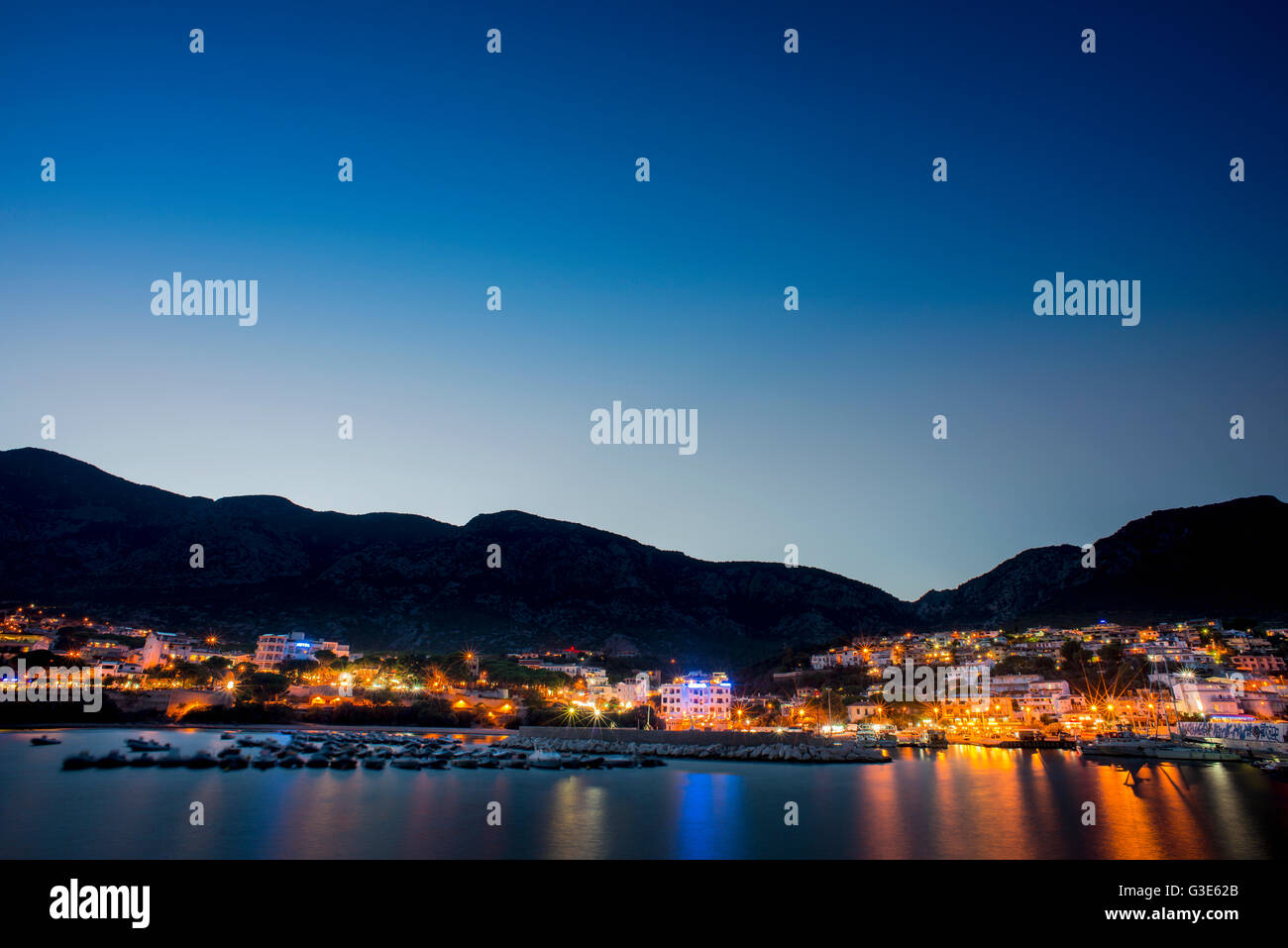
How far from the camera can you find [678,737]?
6144cm

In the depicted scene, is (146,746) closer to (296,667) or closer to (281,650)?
(296,667)

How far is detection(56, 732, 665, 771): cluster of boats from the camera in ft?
140

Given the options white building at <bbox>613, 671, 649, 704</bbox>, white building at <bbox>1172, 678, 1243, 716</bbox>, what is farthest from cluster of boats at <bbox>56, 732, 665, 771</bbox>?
white building at <bbox>1172, 678, 1243, 716</bbox>

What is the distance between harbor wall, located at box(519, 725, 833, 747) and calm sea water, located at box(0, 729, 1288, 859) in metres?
13.5

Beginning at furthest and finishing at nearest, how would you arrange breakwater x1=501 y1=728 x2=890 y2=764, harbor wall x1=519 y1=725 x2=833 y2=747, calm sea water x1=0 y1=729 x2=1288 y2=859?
harbor wall x1=519 y1=725 x2=833 y2=747 < breakwater x1=501 y1=728 x2=890 y2=764 < calm sea water x1=0 y1=729 x2=1288 y2=859

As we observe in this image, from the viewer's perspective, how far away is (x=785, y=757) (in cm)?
5575

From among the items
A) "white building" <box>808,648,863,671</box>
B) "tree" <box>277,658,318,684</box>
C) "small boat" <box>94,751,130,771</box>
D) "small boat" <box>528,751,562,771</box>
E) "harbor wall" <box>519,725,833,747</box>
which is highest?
"small boat" <box>94,751,130,771</box>

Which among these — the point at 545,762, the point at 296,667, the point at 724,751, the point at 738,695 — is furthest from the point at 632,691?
the point at 545,762

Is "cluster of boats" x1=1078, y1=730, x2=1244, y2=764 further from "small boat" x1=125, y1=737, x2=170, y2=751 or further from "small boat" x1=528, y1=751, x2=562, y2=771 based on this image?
"small boat" x1=125, y1=737, x2=170, y2=751

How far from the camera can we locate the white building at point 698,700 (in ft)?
283

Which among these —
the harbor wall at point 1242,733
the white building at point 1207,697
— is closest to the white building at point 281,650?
the harbor wall at point 1242,733

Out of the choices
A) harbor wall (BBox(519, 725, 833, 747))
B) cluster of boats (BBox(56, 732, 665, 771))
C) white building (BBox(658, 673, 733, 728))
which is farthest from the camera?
white building (BBox(658, 673, 733, 728))
